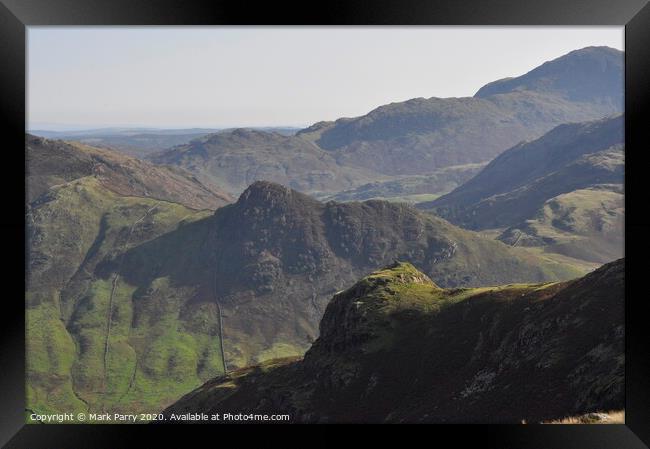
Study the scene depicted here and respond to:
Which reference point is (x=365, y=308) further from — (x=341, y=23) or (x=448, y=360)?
(x=341, y=23)

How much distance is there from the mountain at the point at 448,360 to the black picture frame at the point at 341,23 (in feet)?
76.1

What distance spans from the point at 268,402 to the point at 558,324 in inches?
2358

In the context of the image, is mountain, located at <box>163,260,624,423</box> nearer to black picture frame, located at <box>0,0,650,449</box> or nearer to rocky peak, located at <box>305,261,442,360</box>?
rocky peak, located at <box>305,261,442,360</box>

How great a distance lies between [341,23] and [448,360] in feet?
250

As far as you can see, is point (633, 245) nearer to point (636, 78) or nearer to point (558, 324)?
point (636, 78)

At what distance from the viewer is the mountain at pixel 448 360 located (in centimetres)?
5650

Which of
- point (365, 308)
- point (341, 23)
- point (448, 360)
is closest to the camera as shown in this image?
point (341, 23)

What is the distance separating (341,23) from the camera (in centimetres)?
2198

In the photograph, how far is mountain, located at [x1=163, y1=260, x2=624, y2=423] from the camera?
185 ft

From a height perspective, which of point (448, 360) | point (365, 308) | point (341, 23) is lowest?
point (448, 360)

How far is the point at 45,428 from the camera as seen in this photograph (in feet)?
68.4

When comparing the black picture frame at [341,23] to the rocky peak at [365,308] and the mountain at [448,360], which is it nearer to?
the mountain at [448,360]

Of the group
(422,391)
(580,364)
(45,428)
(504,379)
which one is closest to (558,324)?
(504,379)

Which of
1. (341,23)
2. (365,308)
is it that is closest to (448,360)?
(365,308)
